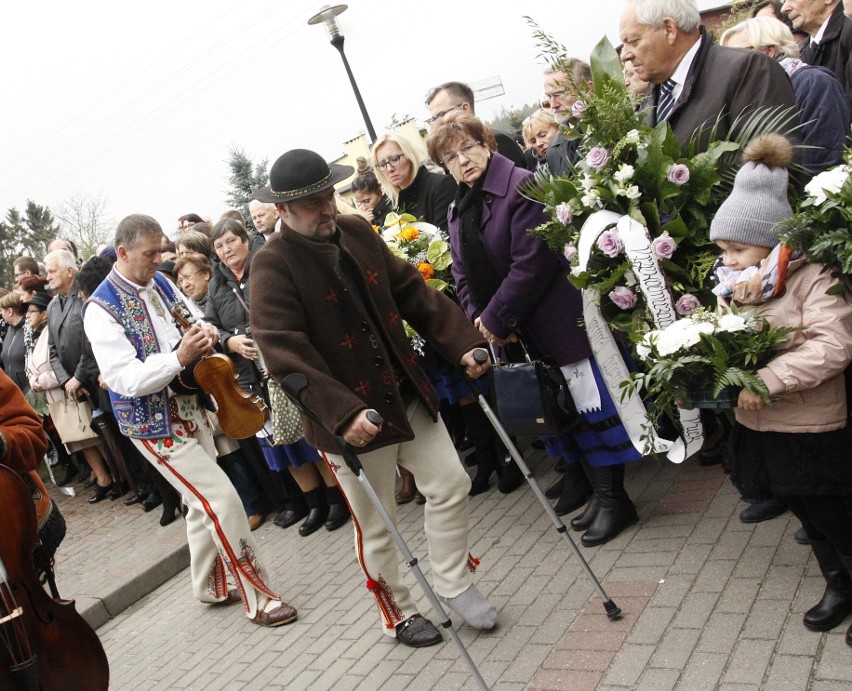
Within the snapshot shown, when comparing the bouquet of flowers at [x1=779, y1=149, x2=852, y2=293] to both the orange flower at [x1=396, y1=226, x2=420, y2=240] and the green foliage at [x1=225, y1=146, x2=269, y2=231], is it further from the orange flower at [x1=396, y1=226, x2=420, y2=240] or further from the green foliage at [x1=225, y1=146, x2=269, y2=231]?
the green foliage at [x1=225, y1=146, x2=269, y2=231]

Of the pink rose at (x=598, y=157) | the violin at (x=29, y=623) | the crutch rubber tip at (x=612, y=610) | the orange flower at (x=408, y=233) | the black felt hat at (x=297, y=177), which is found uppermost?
the black felt hat at (x=297, y=177)

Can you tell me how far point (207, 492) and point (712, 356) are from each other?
3318 mm

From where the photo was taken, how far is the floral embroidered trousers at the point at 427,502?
4.50m

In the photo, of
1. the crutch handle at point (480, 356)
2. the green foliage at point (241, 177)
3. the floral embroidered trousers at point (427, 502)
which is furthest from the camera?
the green foliage at point (241, 177)

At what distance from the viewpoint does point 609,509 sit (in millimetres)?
5152

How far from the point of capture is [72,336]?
8625 millimetres

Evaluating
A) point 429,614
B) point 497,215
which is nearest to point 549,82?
point 497,215

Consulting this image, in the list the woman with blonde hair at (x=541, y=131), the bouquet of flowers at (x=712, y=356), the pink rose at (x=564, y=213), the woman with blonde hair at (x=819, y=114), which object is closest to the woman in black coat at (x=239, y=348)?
the woman with blonde hair at (x=541, y=131)

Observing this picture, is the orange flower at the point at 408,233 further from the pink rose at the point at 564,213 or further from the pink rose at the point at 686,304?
the pink rose at the point at 686,304

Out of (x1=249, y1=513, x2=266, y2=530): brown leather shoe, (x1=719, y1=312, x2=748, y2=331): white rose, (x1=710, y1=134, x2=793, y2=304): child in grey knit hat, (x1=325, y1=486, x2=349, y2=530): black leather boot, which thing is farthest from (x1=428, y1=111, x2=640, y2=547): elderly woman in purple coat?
(x1=249, y1=513, x2=266, y2=530): brown leather shoe

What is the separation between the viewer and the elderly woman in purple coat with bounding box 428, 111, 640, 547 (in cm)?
509

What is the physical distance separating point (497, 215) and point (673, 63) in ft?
4.35

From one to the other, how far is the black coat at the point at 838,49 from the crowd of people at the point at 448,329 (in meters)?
0.01

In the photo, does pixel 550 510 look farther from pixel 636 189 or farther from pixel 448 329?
pixel 636 189
